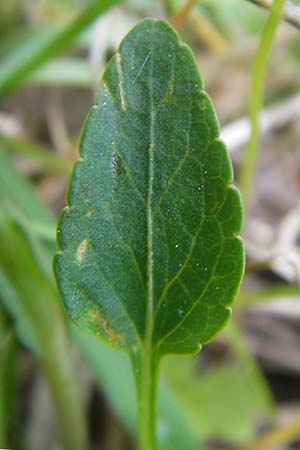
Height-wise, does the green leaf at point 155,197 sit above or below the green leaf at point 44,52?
below

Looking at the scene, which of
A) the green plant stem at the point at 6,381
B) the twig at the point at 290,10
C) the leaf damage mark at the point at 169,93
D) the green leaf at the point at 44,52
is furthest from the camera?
the green leaf at the point at 44,52

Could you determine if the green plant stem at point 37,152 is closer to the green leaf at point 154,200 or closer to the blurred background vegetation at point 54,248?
the blurred background vegetation at point 54,248

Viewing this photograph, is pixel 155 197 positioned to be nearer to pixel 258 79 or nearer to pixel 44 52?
pixel 258 79

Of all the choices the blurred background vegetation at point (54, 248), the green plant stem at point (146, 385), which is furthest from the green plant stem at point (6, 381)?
the green plant stem at point (146, 385)

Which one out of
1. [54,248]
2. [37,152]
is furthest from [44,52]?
[54,248]

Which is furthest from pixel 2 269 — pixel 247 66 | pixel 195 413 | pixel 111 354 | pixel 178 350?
pixel 247 66

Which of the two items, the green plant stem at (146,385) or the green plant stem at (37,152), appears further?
the green plant stem at (37,152)

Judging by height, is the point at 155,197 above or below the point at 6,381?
above
